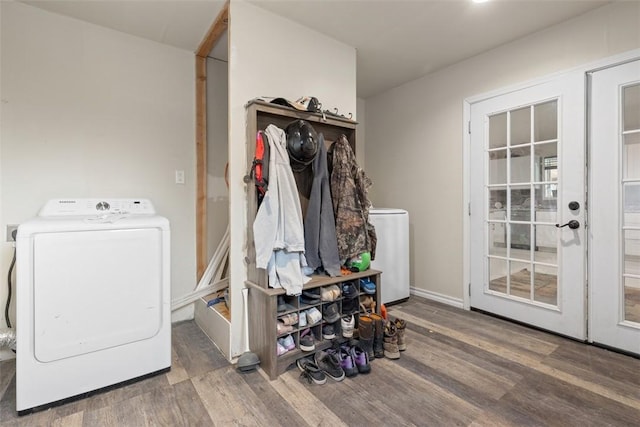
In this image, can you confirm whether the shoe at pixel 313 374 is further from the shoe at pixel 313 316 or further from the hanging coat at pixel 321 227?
the hanging coat at pixel 321 227

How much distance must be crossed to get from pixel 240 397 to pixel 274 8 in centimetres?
241

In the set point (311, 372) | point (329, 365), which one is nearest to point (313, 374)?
point (311, 372)

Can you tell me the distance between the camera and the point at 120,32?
2.27 meters

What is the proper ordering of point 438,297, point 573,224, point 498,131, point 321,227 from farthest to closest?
point 438,297 < point 498,131 < point 573,224 < point 321,227

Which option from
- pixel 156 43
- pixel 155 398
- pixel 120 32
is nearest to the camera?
pixel 155 398

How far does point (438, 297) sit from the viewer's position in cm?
304

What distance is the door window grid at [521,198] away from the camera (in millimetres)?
2299

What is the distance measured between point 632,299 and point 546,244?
569 millimetres

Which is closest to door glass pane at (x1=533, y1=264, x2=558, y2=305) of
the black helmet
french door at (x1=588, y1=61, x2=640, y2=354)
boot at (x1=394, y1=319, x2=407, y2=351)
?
french door at (x1=588, y1=61, x2=640, y2=354)

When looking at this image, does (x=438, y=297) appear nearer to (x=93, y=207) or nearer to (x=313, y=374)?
(x=313, y=374)

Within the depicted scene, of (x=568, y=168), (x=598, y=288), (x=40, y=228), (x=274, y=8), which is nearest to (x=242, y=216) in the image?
(x=40, y=228)

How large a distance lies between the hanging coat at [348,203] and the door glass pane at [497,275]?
130 cm

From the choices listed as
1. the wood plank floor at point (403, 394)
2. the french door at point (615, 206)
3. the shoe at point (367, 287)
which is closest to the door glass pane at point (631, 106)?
the french door at point (615, 206)

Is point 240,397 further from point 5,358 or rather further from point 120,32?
point 120,32
